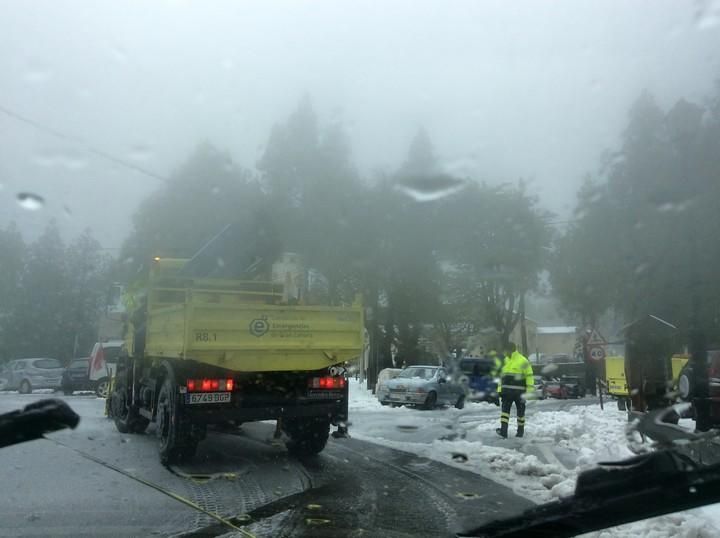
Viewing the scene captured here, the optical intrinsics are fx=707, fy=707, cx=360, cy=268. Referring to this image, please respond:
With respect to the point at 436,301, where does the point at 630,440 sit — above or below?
below

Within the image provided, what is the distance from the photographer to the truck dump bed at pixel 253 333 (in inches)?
319

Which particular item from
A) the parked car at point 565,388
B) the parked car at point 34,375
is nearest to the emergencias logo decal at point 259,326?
the parked car at point 34,375

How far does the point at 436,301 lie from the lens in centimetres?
2417

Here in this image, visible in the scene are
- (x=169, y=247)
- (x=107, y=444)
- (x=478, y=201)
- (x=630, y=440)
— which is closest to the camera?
(x=630, y=440)

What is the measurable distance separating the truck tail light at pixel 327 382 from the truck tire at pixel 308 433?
46 cm

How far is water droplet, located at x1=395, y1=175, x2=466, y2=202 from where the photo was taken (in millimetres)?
19812

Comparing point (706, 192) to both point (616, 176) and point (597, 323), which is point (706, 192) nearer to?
point (616, 176)

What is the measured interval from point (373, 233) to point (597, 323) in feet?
43.1

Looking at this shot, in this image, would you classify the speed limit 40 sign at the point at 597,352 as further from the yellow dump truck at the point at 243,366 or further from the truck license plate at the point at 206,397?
the truck license plate at the point at 206,397

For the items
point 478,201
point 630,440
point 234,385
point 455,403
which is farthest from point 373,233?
point 630,440

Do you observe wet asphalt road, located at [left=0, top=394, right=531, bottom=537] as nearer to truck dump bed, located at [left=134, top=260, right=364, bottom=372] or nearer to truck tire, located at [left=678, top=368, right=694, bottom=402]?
truck dump bed, located at [left=134, top=260, right=364, bottom=372]

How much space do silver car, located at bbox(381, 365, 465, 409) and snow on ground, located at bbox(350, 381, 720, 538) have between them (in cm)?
120

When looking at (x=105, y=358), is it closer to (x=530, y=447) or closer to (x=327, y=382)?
(x=327, y=382)

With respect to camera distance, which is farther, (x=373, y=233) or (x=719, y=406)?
(x=373, y=233)
